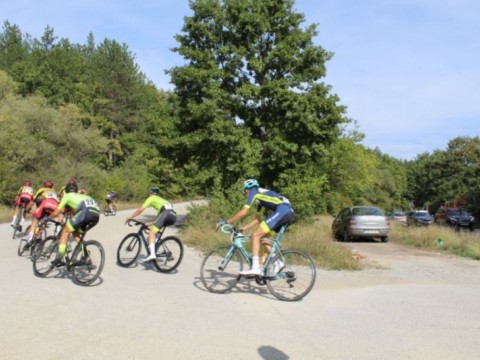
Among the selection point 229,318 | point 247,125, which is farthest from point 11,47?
point 229,318

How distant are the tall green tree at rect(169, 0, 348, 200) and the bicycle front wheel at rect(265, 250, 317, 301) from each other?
11.7m

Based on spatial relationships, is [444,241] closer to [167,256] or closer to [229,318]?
[167,256]

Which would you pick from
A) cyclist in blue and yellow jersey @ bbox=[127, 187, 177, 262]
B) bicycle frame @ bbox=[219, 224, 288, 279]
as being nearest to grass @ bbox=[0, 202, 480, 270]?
bicycle frame @ bbox=[219, 224, 288, 279]

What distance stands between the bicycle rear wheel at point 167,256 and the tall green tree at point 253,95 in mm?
9999

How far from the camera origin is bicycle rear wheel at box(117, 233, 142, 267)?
10.8 metres

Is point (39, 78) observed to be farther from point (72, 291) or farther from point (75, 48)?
point (72, 291)

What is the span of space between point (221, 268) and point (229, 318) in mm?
2030

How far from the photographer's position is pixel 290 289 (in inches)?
329

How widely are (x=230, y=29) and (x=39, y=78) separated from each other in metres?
47.6

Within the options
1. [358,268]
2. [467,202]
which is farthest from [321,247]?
[467,202]

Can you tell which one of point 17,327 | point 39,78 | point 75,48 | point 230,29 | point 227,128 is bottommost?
point 17,327

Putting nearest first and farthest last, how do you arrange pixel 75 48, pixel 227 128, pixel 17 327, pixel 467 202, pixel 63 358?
pixel 63 358
pixel 17 327
pixel 227 128
pixel 467 202
pixel 75 48

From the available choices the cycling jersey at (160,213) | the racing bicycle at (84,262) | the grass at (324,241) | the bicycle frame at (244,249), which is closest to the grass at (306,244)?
the grass at (324,241)

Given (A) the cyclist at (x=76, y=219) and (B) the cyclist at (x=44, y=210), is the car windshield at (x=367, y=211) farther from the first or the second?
(A) the cyclist at (x=76, y=219)
